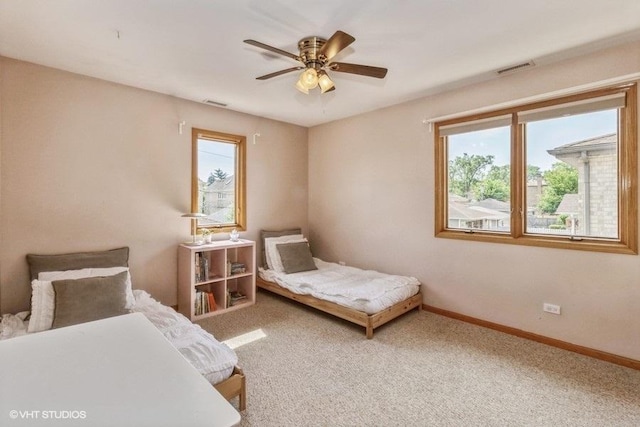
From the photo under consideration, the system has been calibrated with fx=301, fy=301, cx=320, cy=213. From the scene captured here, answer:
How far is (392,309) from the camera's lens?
10.2 feet

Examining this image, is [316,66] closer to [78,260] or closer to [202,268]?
[202,268]

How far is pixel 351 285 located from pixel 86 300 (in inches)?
94.5

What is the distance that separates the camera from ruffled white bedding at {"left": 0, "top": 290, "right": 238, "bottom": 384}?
71.2 inches

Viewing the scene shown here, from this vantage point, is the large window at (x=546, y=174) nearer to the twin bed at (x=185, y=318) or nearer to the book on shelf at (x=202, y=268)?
the twin bed at (x=185, y=318)

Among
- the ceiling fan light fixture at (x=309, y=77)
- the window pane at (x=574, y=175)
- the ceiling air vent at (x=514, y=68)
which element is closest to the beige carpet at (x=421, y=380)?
the window pane at (x=574, y=175)

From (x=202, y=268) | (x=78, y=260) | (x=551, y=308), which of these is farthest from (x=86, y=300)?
(x=551, y=308)

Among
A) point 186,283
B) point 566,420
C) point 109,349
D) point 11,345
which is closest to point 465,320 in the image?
point 566,420

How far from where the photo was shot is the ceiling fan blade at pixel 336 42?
184 centimetres

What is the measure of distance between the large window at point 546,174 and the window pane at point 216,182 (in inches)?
103

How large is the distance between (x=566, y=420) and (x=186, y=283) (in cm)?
334

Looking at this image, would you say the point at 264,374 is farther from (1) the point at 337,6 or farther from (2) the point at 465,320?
(1) the point at 337,6

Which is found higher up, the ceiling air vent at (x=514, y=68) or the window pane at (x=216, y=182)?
the ceiling air vent at (x=514, y=68)

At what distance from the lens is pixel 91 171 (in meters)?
2.93

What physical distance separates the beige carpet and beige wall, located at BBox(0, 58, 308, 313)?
1.33 metres
